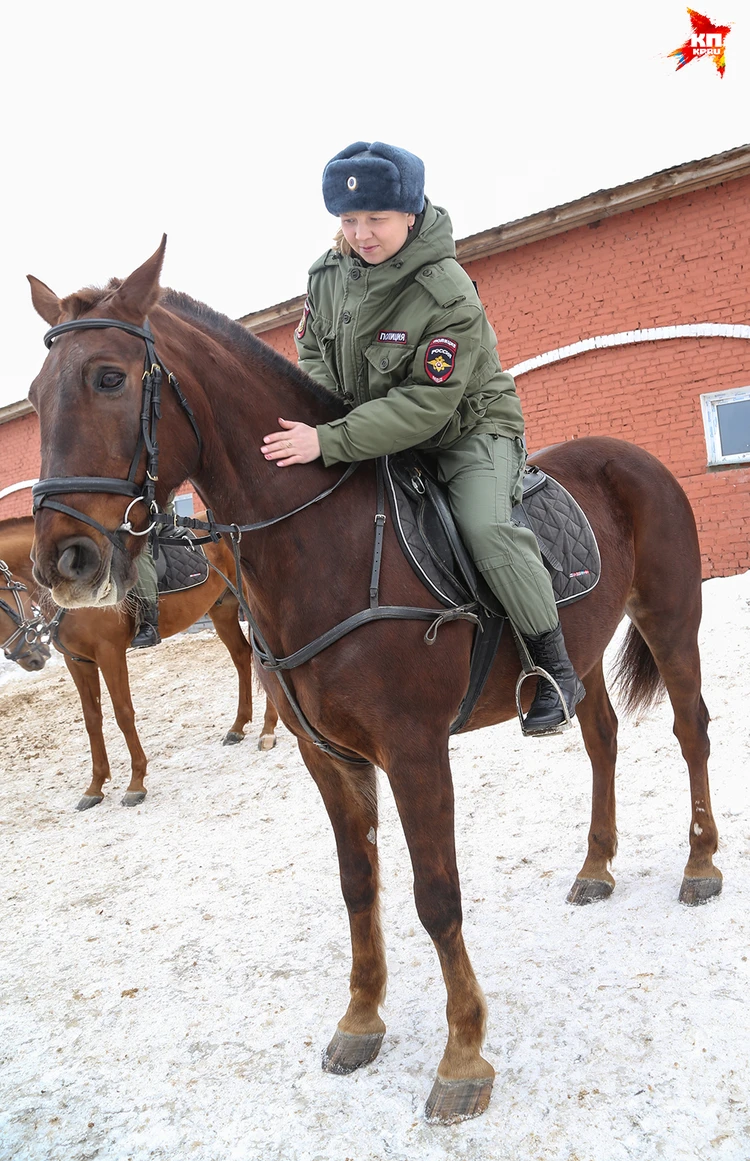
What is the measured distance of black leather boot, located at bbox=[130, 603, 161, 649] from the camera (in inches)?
279

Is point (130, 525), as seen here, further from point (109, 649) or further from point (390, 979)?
point (109, 649)

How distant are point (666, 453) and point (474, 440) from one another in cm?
730

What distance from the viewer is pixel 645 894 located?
3822 millimetres

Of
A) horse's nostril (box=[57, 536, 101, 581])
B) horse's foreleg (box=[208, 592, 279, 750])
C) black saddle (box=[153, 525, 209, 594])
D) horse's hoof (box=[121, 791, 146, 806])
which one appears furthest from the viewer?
horse's foreleg (box=[208, 592, 279, 750])

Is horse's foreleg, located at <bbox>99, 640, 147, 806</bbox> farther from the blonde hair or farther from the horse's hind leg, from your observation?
the blonde hair

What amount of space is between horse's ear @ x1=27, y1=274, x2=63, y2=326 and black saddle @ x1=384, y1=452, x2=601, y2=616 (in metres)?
1.14

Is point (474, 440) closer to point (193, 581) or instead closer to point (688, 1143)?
point (688, 1143)

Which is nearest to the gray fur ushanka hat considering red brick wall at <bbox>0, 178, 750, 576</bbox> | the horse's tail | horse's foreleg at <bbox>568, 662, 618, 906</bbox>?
horse's foreleg at <bbox>568, 662, 618, 906</bbox>

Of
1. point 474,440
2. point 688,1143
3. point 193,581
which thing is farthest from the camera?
point 193,581

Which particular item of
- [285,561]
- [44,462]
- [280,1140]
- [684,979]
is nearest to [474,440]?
[285,561]

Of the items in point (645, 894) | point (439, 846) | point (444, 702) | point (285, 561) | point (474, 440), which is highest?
point (474, 440)

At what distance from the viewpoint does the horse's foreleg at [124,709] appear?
6.77 m

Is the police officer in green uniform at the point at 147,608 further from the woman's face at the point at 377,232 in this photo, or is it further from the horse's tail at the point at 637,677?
the woman's face at the point at 377,232

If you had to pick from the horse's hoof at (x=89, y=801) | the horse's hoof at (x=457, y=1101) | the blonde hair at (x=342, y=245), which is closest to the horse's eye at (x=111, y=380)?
the blonde hair at (x=342, y=245)
